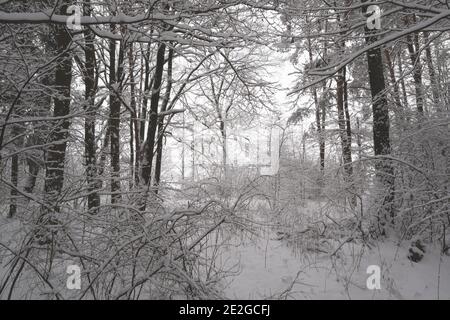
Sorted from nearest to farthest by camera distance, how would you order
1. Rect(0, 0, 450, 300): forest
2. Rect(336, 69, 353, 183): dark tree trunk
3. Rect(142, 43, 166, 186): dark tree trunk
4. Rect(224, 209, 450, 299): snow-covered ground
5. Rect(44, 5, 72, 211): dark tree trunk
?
Rect(0, 0, 450, 300): forest, Rect(224, 209, 450, 299): snow-covered ground, Rect(44, 5, 72, 211): dark tree trunk, Rect(336, 69, 353, 183): dark tree trunk, Rect(142, 43, 166, 186): dark tree trunk

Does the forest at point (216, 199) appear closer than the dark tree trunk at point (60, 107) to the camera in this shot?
Yes

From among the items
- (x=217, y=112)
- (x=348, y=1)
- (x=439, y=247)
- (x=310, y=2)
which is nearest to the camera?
(x=439, y=247)

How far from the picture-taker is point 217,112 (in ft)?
38.1

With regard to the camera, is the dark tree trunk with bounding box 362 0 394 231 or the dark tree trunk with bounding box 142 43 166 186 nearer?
the dark tree trunk with bounding box 362 0 394 231

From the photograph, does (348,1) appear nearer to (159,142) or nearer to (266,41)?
(266,41)

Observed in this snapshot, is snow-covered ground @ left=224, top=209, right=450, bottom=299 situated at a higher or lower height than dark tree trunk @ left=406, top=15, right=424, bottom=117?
lower

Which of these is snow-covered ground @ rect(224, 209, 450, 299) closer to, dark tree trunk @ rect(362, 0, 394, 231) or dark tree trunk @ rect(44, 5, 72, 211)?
dark tree trunk @ rect(362, 0, 394, 231)

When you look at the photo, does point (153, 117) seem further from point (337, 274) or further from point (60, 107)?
point (337, 274)

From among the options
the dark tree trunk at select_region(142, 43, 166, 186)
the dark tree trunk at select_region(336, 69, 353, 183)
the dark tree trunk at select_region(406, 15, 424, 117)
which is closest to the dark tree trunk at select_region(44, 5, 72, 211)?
the dark tree trunk at select_region(142, 43, 166, 186)

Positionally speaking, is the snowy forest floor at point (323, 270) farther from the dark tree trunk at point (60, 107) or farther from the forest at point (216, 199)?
the dark tree trunk at point (60, 107)

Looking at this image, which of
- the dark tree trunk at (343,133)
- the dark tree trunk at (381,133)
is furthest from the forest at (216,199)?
the dark tree trunk at (343,133)

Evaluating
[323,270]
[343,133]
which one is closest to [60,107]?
[323,270]
